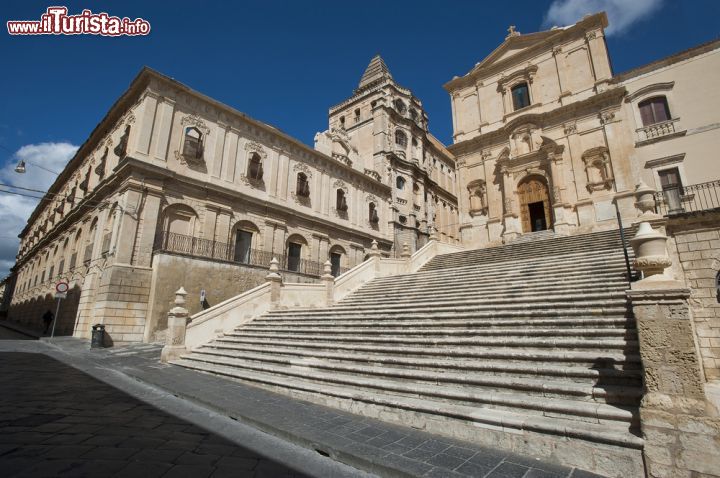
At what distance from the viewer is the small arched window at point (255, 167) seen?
69.5ft

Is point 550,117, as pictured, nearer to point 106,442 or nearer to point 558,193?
point 558,193

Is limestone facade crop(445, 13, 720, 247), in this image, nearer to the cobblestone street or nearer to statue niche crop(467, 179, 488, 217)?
statue niche crop(467, 179, 488, 217)

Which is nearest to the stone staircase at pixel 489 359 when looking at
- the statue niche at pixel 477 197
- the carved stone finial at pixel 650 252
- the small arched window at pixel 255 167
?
the carved stone finial at pixel 650 252

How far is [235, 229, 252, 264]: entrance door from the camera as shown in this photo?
19750 millimetres

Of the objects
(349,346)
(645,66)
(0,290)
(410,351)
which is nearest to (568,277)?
(410,351)

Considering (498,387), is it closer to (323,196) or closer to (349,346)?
(349,346)

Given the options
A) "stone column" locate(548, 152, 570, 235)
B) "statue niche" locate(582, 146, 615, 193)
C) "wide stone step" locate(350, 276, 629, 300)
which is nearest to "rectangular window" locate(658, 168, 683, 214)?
"statue niche" locate(582, 146, 615, 193)

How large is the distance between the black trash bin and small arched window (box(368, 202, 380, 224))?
63.7ft

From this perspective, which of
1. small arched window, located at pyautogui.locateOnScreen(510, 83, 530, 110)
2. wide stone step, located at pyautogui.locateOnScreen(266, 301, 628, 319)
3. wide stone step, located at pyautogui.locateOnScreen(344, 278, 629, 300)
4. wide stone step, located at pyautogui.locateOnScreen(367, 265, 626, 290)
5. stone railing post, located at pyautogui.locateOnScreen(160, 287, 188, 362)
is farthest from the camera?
small arched window, located at pyautogui.locateOnScreen(510, 83, 530, 110)

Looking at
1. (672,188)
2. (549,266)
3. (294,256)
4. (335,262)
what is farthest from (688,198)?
(294,256)

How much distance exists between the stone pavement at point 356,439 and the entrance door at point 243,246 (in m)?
12.9

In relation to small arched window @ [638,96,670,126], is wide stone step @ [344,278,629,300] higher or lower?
lower

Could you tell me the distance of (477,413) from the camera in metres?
4.23

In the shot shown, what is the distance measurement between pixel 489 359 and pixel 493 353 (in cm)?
12
